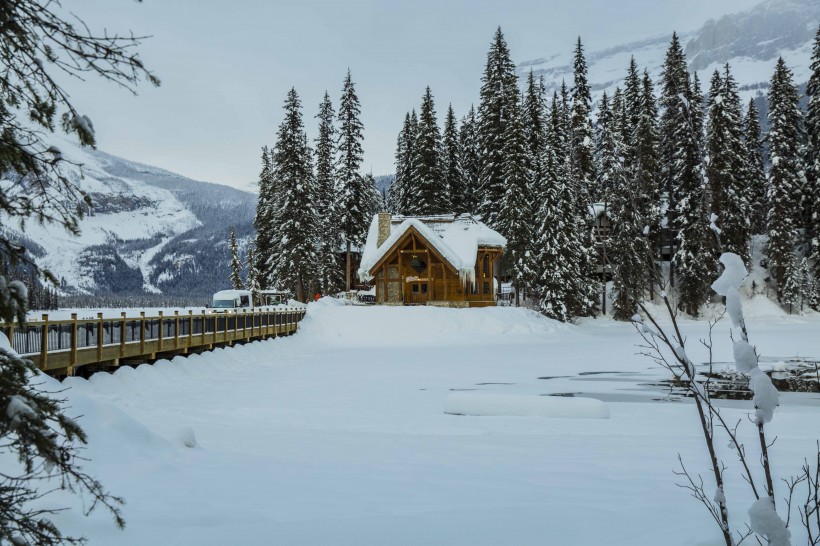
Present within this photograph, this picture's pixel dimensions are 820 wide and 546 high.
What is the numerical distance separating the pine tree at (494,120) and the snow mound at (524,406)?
3889 cm

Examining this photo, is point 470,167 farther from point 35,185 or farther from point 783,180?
point 35,185

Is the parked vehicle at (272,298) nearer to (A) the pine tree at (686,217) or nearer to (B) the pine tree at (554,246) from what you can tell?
(B) the pine tree at (554,246)

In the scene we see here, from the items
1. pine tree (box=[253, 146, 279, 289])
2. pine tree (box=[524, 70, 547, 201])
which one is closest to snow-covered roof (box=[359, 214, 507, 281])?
pine tree (box=[524, 70, 547, 201])

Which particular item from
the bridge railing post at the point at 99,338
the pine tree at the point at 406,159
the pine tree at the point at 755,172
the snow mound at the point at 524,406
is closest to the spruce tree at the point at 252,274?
the pine tree at the point at 406,159

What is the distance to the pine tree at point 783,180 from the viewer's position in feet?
171

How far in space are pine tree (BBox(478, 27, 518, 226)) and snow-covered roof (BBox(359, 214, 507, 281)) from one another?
602cm

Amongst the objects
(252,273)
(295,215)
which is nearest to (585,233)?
(295,215)

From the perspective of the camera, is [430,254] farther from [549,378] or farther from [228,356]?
[549,378]

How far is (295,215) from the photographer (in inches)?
1986

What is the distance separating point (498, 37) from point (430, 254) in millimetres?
23330

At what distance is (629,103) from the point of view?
Answer: 5759cm

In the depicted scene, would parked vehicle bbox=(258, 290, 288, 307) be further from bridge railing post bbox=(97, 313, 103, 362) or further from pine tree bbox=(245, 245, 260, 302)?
bridge railing post bbox=(97, 313, 103, 362)

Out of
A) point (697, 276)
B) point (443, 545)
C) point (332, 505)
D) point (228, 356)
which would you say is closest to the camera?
point (443, 545)

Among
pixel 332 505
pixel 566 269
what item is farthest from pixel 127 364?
pixel 566 269
